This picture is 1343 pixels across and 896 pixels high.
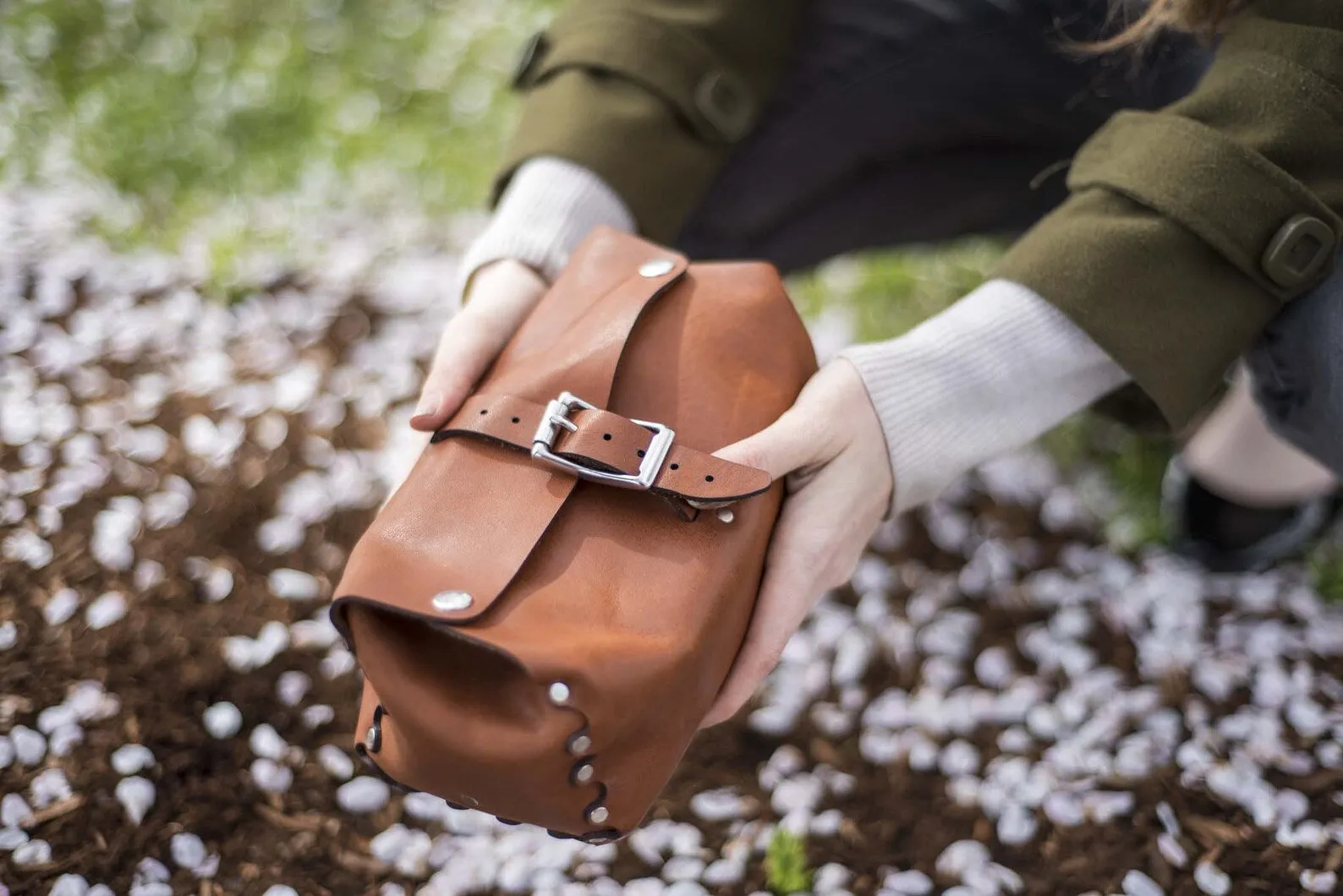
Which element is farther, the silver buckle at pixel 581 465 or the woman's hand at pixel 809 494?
the woman's hand at pixel 809 494

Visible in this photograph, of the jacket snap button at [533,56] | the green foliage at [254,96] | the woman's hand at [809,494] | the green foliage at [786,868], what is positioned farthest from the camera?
the green foliage at [254,96]

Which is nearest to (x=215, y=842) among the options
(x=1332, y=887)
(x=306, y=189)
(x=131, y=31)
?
(x=1332, y=887)

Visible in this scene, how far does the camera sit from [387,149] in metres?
3.69

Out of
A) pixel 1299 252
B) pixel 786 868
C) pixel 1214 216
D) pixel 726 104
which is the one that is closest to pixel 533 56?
pixel 726 104

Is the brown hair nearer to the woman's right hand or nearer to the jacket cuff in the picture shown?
the jacket cuff

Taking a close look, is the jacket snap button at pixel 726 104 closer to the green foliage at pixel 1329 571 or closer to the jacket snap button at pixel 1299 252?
the jacket snap button at pixel 1299 252

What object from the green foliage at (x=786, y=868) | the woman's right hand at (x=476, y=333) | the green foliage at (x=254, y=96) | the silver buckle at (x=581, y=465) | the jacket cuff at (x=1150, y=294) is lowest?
the green foliage at (x=254, y=96)

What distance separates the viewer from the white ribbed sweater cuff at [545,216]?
197cm

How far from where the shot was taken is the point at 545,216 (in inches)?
78.2

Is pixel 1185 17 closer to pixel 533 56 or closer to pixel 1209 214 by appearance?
pixel 1209 214

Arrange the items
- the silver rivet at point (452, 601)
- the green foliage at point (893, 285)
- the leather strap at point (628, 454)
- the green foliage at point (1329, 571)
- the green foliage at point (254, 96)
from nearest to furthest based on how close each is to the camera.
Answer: the silver rivet at point (452, 601)
the leather strap at point (628, 454)
the green foliage at point (1329, 571)
the green foliage at point (893, 285)
the green foliage at point (254, 96)

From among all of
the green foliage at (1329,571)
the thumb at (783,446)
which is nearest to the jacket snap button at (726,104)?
the thumb at (783,446)

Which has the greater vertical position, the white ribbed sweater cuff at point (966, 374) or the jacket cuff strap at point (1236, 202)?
the jacket cuff strap at point (1236, 202)

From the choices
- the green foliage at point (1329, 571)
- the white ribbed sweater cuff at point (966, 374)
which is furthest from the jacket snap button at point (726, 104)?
the green foliage at point (1329, 571)
